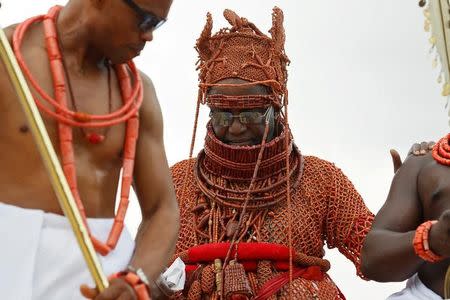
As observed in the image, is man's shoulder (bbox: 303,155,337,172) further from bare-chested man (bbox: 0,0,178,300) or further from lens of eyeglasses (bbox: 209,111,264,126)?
bare-chested man (bbox: 0,0,178,300)

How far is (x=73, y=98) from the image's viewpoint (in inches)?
165

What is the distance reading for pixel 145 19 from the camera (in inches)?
163

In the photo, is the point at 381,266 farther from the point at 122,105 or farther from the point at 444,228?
the point at 122,105

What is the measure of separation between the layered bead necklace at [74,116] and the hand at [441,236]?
135 cm

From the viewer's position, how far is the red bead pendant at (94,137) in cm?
416

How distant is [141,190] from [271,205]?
95.8 inches

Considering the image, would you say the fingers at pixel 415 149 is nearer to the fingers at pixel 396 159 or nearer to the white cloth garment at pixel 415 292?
the fingers at pixel 396 159

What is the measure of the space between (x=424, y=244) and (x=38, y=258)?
1.74m

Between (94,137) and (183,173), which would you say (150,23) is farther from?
(183,173)

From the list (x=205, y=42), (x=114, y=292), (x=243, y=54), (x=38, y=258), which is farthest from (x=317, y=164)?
(x=114, y=292)

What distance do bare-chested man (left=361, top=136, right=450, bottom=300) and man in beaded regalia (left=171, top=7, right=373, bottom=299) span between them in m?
1.17

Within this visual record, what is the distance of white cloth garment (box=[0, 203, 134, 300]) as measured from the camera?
395 centimetres

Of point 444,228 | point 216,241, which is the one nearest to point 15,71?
point 444,228

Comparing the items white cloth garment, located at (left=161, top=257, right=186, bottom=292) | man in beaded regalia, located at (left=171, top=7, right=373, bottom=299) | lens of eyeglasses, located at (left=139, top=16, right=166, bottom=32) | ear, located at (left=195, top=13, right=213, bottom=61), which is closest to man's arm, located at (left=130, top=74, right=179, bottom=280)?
lens of eyeglasses, located at (left=139, top=16, right=166, bottom=32)
